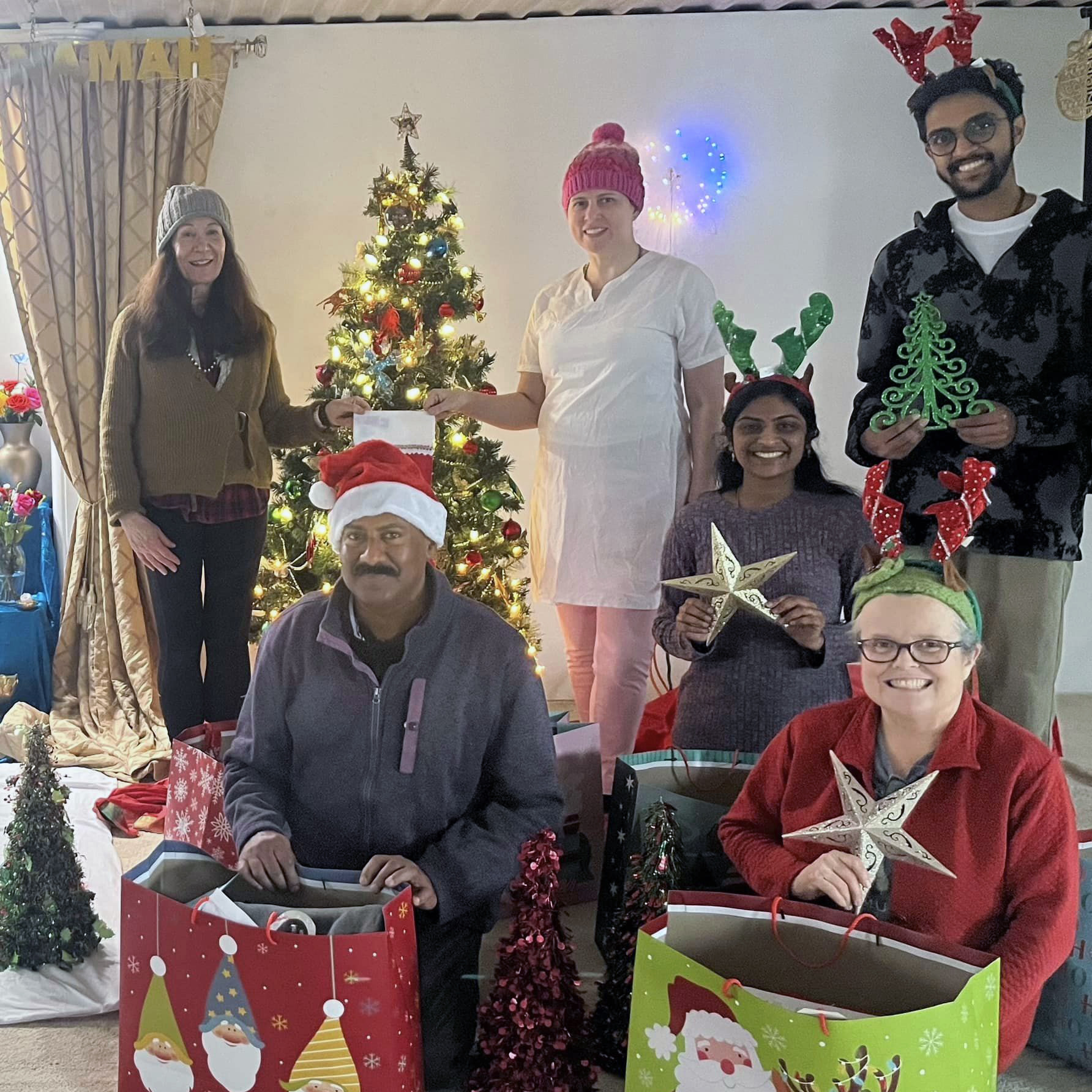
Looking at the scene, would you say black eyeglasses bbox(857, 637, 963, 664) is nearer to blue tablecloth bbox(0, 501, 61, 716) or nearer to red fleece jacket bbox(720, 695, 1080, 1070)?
red fleece jacket bbox(720, 695, 1080, 1070)

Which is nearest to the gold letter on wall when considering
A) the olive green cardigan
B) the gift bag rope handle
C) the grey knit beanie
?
the grey knit beanie

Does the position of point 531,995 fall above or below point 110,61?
below

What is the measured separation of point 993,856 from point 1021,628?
0.74m

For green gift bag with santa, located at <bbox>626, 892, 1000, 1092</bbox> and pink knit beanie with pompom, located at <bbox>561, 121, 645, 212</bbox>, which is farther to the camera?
pink knit beanie with pompom, located at <bbox>561, 121, 645, 212</bbox>

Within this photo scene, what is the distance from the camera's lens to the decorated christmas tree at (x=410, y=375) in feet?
10.8

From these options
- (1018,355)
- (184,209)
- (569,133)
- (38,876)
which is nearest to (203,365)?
(184,209)

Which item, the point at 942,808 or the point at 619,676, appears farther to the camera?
the point at 619,676

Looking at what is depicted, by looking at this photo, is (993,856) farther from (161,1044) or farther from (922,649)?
(161,1044)

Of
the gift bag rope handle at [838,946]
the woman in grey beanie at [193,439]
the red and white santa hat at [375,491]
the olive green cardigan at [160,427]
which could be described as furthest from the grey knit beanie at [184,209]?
the gift bag rope handle at [838,946]

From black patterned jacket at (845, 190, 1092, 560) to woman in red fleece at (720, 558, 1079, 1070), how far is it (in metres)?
0.62

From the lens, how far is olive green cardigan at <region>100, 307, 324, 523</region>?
9.23 ft

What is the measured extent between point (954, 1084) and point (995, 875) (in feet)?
1.10

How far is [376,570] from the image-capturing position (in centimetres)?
196

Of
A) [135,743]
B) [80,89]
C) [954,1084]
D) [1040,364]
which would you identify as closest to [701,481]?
[1040,364]
